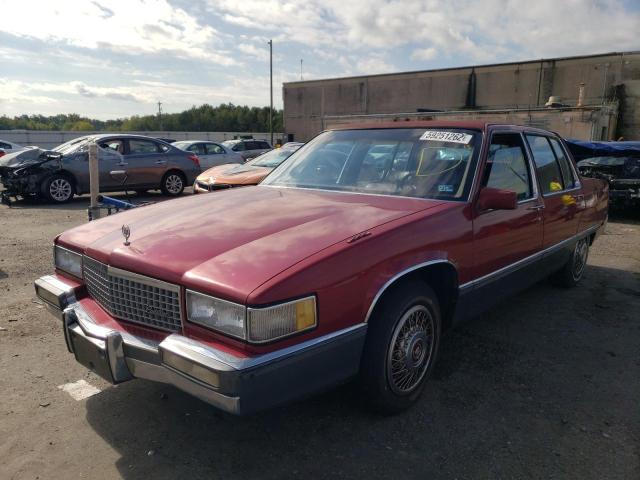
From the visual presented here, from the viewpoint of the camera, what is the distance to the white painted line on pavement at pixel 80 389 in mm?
3033

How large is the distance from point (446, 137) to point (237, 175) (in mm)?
5626

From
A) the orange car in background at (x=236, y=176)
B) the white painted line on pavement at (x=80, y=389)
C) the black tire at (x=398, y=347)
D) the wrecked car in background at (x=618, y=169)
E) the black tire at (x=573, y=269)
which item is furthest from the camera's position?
the wrecked car in background at (x=618, y=169)

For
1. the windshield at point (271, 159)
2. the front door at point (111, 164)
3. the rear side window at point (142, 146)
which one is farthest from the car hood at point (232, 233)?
the rear side window at point (142, 146)

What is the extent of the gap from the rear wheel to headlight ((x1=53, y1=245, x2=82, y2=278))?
8772mm

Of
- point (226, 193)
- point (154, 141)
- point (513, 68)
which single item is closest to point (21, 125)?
point (513, 68)

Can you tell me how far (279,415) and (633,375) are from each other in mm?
2485

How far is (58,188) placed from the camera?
1085 centimetres

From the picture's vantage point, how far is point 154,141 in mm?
12172

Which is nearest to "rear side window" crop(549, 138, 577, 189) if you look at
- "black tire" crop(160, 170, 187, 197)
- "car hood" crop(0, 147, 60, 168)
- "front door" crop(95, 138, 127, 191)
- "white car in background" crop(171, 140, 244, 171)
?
"front door" crop(95, 138, 127, 191)

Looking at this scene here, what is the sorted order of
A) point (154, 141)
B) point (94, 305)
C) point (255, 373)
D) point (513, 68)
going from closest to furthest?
point (255, 373), point (94, 305), point (154, 141), point (513, 68)

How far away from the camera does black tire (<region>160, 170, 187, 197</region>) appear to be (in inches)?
483

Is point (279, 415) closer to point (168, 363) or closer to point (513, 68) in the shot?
point (168, 363)

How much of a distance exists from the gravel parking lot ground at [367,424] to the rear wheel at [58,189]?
7.63m

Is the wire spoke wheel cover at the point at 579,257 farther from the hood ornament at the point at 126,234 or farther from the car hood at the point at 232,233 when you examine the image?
the hood ornament at the point at 126,234
